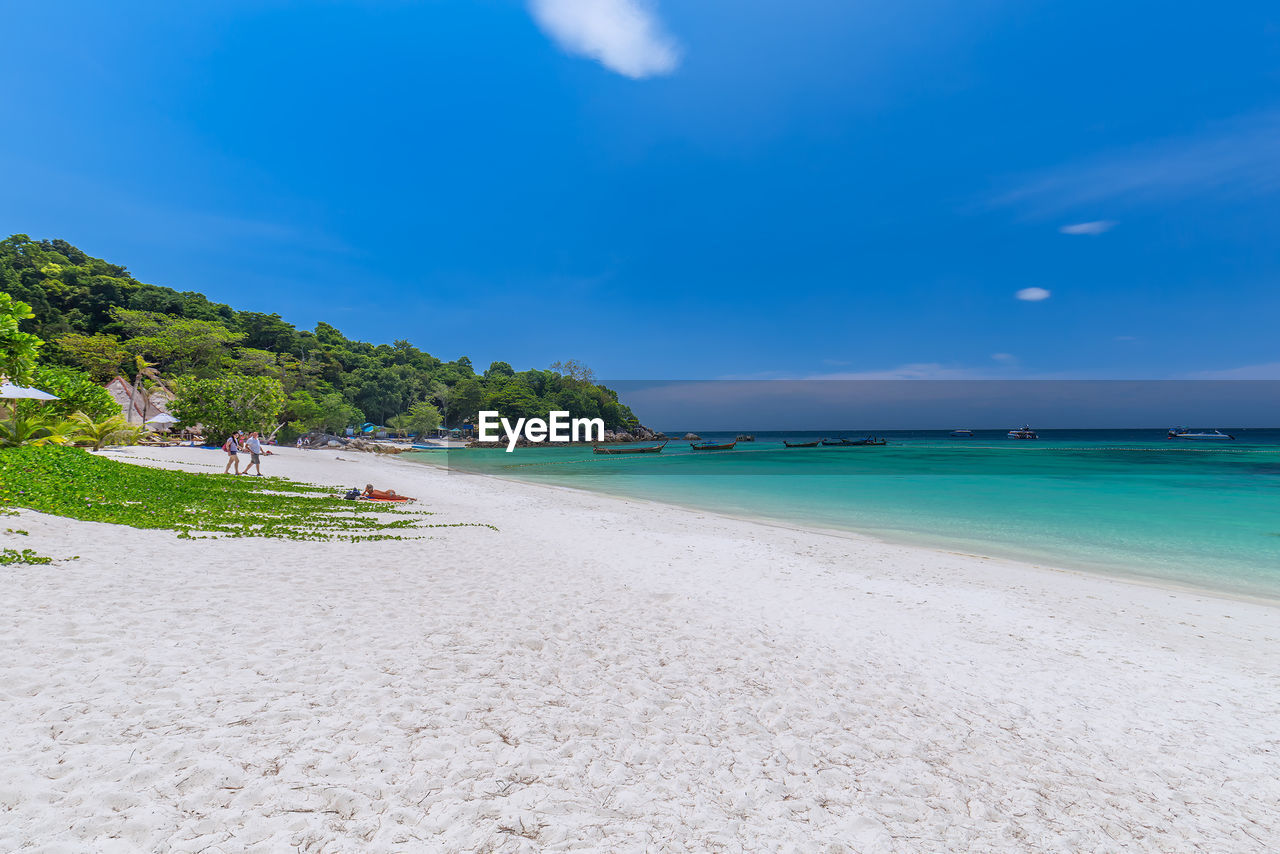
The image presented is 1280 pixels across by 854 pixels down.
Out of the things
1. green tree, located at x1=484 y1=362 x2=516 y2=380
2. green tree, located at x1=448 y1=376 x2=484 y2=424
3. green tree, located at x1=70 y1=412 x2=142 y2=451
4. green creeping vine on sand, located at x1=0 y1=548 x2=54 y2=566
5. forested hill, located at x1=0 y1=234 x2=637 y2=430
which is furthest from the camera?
green tree, located at x1=484 y1=362 x2=516 y2=380

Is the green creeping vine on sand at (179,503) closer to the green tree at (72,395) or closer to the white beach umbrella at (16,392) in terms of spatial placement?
the white beach umbrella at (16,392)

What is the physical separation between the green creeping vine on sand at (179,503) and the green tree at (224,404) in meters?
23.6

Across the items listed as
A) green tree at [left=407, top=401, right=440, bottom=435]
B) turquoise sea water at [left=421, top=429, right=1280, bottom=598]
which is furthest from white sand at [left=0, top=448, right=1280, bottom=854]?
green tree at [left=407, top=401, right=440, bottom=435]

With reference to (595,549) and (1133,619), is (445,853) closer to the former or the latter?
(595,549)

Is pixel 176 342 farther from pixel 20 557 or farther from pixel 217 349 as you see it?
pixel 20 557

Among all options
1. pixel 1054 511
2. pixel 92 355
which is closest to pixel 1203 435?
pixel 1054 511

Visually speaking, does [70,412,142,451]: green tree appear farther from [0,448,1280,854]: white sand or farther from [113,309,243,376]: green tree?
[113,309,243,376]: green tree

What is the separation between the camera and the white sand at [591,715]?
3.14m

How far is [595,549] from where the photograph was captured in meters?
11.4

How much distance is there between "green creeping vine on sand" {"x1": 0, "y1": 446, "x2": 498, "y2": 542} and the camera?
10.3 metres

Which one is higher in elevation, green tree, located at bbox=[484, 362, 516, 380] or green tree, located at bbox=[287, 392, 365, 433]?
green tree, located at bbox=[484, 362, 516, 380]

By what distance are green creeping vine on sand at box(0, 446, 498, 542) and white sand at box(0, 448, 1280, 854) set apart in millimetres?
1896

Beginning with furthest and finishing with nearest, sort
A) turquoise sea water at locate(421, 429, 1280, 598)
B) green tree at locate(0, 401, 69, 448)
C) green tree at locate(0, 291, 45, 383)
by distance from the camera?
green tree at locate(0, 401, 69, 448) → turquoise sea water at locate(421, 429, 1280, 598) → green tree at locate(0, 291, 45, 383)

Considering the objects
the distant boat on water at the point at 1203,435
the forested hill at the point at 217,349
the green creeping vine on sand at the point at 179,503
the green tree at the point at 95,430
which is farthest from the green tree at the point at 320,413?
the distant boat on water at the point at 1203,435
